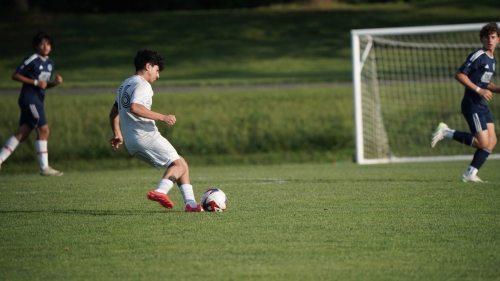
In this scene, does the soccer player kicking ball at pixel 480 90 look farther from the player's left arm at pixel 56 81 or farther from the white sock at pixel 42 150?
the white sock at pixel 42 150

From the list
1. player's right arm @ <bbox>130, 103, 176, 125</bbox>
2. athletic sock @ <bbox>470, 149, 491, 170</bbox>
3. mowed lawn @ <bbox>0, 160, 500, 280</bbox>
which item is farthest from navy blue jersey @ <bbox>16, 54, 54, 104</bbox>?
athletic sock @ <bbox>470, 149, 491, 170</bbox>

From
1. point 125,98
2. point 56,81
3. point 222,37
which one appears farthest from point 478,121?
point 222,37

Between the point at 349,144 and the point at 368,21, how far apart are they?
72.1 feet

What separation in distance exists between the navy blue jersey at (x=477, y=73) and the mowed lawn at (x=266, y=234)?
3.62ft

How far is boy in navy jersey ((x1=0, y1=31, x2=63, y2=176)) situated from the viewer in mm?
12242

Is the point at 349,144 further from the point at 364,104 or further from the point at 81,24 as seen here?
the point at 81,24

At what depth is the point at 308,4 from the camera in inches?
1821

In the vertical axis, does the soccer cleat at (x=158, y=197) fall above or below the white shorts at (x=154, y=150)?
below

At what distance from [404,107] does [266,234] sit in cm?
1461

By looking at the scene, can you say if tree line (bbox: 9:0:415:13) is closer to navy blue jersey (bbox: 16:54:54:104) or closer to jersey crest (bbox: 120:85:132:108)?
navy blue jersey (bbox: 16:54:54:104)

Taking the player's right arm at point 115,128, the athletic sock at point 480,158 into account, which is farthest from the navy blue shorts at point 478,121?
the player's right arm at point 115,128

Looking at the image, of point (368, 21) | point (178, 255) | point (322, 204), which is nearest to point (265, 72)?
point (368, 21)

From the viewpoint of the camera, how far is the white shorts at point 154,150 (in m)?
7.46

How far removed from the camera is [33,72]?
1237 centimetres
